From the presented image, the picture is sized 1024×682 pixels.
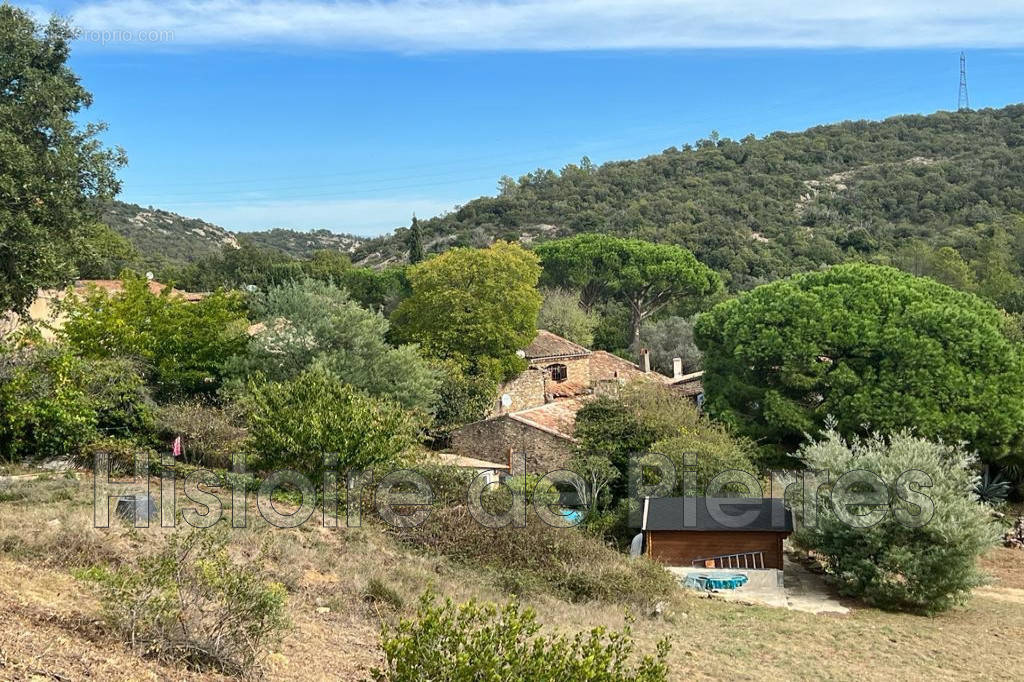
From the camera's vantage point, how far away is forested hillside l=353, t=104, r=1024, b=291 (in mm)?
67750

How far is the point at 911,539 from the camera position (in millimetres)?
17719

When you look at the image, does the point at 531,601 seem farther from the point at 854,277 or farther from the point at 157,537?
the point at 854,277

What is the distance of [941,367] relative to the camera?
86.2 feet

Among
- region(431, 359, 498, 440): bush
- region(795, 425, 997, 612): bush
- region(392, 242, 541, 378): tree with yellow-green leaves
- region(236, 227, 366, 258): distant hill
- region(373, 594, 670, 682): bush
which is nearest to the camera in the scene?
region(373, 594, 670, 682): bush

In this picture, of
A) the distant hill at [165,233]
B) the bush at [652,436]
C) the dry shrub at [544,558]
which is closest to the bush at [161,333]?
the bush at [652,436]

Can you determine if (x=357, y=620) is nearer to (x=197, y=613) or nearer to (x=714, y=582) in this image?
(x=197, y=613)

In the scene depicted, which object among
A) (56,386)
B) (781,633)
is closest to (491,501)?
(781,633)

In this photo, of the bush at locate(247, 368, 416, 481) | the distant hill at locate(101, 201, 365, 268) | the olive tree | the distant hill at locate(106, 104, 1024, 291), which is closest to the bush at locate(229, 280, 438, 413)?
the bush at locate(247, 368, 416, 481)

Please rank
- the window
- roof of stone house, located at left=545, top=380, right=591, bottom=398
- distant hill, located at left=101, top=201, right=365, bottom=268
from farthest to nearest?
1. distant hill, located at left=101, top=201, right=365, bottom=268
2. the window
3. roof of stone house, located at left=545, top=380, right=591, bottom=398

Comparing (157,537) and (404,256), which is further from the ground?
(404,256)

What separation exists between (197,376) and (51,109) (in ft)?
31.9

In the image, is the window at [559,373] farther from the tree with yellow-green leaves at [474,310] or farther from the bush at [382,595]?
the bush at [382,595]

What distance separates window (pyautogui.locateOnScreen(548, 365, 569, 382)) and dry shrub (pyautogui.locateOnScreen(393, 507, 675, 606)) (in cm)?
2330

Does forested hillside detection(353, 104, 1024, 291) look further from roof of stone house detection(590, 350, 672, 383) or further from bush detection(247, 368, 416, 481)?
bush detection(247, 368, 416, 481)
